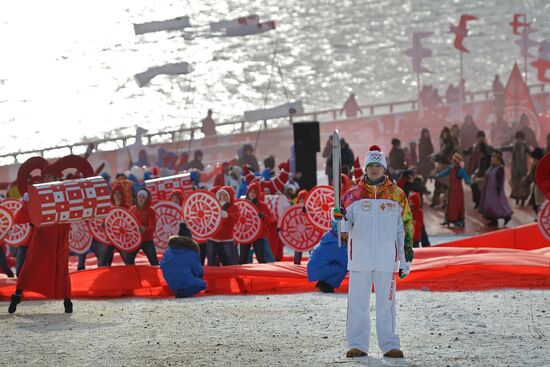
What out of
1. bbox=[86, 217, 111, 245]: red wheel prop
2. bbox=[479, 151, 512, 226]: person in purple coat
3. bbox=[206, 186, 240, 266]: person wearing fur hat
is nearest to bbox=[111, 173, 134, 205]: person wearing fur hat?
bbox=[86, 217, 111, 245]: red wheel prop

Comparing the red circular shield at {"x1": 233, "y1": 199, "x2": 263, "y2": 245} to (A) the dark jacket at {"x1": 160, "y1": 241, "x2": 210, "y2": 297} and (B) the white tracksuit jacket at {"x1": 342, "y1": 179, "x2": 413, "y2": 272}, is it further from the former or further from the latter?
(B) the white tracksuit jacket at {"x1": 342, "y1": 179, "x2": 413, "y2": 272}

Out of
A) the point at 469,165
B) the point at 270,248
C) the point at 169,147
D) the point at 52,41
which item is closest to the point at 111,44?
the point at 52,41

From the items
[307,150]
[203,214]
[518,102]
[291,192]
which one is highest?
[518,102]

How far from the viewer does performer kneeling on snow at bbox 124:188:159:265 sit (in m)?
15.4

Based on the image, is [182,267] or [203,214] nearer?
[182,267]

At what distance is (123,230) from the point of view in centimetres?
1544

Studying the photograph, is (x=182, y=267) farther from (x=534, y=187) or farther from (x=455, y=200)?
(x=534, y=187)

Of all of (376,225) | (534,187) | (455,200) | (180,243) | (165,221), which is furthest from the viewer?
(534,187)

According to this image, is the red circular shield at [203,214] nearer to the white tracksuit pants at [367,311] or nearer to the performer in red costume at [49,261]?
the performer in red costume at [49,261]

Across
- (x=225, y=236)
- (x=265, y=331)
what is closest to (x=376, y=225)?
(x=265, y=331)

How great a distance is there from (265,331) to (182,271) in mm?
2855

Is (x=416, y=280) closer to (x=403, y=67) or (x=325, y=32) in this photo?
(x=403, y=67)

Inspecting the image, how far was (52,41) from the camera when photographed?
8850 centimetres

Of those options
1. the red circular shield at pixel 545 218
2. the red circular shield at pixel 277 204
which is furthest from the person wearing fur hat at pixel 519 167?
the red circular shield at pixel 545 218
